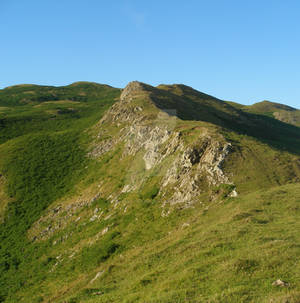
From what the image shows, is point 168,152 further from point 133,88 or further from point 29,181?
point 133,88

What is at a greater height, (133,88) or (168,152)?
(133,88)

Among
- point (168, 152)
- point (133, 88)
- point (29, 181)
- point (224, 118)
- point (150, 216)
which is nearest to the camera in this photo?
point (150, 216)

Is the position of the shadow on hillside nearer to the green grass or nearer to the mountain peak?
the mountain peak

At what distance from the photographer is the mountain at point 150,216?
18.6 meters

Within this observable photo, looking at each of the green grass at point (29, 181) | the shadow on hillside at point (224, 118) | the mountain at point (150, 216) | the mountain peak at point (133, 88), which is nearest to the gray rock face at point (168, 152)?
the mountain at point (150, 216)

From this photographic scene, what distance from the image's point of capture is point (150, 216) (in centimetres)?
3578

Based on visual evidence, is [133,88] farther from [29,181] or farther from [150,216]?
[150,216]

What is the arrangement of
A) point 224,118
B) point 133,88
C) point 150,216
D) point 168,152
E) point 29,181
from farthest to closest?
1. point 224,118
2. point 133,88
3. point 29,181
4. point 168,152
5. point 150,216

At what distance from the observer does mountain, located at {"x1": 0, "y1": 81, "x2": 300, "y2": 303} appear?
18.6 m

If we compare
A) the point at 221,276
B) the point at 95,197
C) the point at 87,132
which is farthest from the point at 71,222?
the point at 87,132

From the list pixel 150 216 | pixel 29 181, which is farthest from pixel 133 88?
pixel 150 216

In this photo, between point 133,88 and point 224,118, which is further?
point 224,118

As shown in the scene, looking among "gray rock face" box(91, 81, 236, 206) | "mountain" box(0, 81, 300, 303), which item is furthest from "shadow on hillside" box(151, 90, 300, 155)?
"gray rock face" box(91, 81, 236, 206)

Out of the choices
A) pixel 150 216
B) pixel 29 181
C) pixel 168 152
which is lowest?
pixel 150 216
